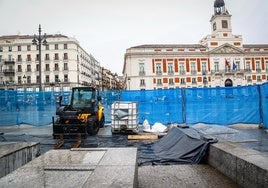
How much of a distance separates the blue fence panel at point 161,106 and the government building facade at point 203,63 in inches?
1795

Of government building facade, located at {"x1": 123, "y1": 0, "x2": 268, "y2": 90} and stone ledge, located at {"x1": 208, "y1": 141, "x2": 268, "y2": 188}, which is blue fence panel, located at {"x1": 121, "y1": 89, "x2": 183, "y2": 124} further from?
government building facade, located at {"x1": 123, "y1": 0, "x2": 268, "y2": 90}

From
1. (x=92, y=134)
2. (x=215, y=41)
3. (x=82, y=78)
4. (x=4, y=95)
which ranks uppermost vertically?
(x=215, y=41)

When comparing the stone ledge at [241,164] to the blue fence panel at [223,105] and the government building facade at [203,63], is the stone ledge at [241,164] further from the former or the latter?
the government building facade at [203,63]

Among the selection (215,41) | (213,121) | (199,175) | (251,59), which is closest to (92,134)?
(213,121)

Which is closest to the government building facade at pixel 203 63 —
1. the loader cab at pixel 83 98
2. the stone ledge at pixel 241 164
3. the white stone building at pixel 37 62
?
the white stone building at pixel 37 62

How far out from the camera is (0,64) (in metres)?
69.4

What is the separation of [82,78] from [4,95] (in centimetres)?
6287

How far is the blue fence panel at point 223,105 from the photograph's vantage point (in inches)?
476

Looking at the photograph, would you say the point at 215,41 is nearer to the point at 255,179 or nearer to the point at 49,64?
the point at 49,64

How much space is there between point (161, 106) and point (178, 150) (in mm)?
7677

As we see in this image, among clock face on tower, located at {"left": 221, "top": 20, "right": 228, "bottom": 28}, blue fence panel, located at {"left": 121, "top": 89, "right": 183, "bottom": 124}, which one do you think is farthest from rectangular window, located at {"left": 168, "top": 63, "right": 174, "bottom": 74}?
blue fence panel, located at {"left": 121, "top": 89, "right": 183, "bottom": 124}

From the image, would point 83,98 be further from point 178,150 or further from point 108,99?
point 178,150

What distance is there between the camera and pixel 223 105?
12883 mm

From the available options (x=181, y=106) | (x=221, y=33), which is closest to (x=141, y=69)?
(x=221, y=33)
